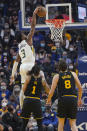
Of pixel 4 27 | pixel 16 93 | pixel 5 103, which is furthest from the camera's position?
pixel 4 27

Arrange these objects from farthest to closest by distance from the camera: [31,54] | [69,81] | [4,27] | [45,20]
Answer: [4,27], [45,20], [31,54], [69,81]

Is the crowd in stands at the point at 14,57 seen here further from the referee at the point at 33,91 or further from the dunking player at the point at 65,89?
the referee at the point at 33,91

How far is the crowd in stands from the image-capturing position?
1456cm

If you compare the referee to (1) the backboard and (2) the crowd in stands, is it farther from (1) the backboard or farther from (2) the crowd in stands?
(2) the crowd in stands

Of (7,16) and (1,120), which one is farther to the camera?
(7,16)

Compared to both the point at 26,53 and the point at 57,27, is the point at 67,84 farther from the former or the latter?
the point at 57,27

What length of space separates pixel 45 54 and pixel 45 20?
17.1ft

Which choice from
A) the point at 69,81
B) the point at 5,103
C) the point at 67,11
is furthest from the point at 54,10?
the point at 69,81

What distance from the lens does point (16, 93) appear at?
1692cm

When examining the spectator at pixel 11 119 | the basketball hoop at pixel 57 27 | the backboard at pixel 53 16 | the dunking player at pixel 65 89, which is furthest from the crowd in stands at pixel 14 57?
the dunking player at pixel 65 89

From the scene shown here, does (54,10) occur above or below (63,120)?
above

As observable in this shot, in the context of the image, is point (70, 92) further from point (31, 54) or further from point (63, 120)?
point (31, 54)

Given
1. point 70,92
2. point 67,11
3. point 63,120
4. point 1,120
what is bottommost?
point 1,120

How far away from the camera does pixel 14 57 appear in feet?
63.6
